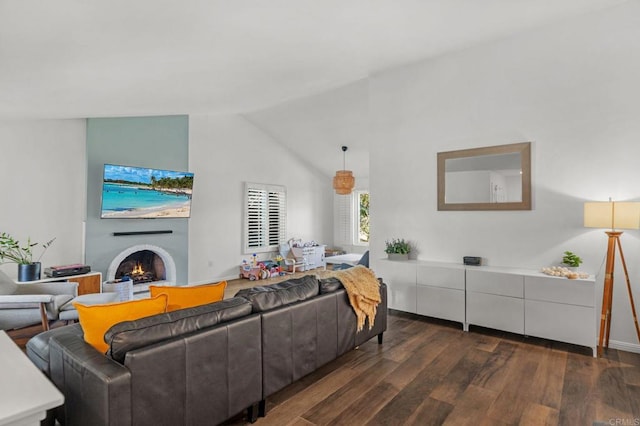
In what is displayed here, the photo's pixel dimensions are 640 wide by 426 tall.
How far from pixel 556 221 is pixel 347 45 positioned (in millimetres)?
3045

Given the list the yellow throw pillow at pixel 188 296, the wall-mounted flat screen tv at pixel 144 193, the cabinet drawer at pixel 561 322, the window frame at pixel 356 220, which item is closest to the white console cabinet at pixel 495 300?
the cabinet drawer at pixel 561 322

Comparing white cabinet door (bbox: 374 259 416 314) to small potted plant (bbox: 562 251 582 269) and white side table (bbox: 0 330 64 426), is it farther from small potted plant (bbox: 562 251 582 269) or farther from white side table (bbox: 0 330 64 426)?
white side table (bbox: 0 330 64 426)

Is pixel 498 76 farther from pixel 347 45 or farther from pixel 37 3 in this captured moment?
pixel 37 3

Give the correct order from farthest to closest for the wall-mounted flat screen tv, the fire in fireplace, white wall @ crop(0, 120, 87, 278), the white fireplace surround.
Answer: the fire in fireplace, the white fireplace surround, the wall-mounted flat screen tv, white wall @ crop(0, 120, 87, 278)

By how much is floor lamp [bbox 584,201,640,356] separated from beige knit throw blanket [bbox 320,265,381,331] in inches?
86.3

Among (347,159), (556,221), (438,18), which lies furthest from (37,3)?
(347,159)

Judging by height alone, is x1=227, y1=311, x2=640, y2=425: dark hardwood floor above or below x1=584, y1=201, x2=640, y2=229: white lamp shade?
below

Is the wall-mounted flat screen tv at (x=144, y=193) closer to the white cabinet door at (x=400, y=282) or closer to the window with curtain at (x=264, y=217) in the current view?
the window with curtain at (x=264, y=217)

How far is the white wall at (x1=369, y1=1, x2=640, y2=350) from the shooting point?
3566 mm

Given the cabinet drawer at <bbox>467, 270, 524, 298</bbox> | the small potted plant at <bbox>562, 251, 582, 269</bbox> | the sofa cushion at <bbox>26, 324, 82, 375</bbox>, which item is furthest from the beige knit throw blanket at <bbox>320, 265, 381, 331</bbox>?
the small potted plant at <bbox>562, 251, 582, 269</bbox>

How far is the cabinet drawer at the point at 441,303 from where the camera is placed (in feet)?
13.6

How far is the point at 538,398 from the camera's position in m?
2.60

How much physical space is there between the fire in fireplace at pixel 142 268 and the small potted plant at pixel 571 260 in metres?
6.02

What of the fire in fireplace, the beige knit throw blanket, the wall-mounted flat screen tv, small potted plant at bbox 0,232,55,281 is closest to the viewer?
the beige knit throw blanket
